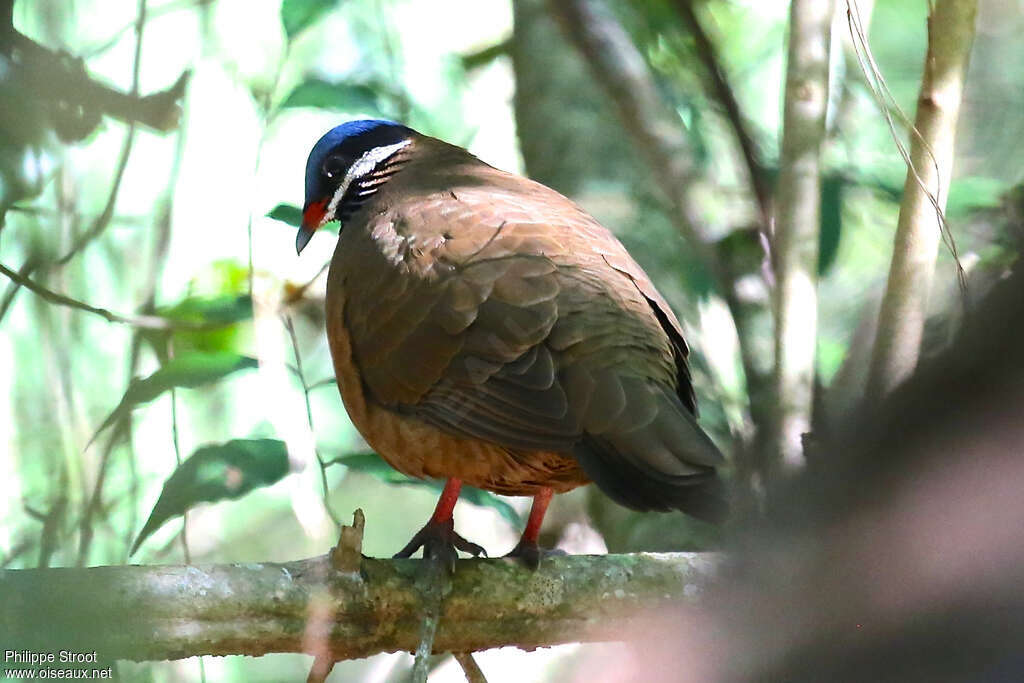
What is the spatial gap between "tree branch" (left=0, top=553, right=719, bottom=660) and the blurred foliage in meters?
0.09

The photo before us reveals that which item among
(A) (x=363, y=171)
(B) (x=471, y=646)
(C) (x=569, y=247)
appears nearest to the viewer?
(B) (x=471, y=646)

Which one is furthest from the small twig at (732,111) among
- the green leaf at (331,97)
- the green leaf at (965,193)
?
the green leaf at (331,97)

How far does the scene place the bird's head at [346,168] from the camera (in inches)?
160

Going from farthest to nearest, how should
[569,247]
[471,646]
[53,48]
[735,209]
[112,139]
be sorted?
[735,209] < [112,139] < [569,247] < [471,646] < [53,48]

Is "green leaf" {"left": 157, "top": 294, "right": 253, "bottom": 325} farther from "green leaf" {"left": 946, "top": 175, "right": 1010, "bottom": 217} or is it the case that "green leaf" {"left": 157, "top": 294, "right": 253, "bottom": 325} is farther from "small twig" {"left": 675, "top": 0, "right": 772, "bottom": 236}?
"green leaf" {"left": 946, "top": 175, "right": 1010, "bottom": 217}

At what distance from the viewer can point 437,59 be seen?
20.2 feet

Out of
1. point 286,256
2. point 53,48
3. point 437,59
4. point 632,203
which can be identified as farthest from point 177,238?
point 53,48

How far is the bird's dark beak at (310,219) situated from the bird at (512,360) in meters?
0.52

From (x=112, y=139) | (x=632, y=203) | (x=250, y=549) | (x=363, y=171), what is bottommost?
(x=250, y=549)

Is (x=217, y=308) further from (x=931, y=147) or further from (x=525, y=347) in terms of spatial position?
(x=931, y=147)

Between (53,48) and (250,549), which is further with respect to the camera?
(250,549)

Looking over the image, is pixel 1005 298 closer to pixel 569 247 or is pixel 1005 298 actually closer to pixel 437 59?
pixel 569 247

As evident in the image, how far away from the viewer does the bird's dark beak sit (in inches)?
159

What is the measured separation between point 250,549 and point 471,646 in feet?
7.38
